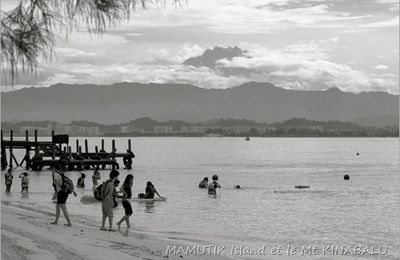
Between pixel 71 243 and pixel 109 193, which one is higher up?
pixel 109 193

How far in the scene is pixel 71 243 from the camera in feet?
48.1

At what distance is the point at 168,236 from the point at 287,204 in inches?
580

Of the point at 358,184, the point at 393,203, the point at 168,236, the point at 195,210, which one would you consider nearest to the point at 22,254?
the point at 168,236

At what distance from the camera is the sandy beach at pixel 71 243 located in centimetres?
1314

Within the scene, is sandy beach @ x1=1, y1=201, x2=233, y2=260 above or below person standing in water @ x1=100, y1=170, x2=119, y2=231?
below

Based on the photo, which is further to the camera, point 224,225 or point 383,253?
point 224,225

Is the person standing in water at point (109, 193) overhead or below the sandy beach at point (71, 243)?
overhead

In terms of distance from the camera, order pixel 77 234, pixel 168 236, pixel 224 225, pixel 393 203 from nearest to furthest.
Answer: pixel 77 234 → pixel 168 236 → pixel 224 225 → pixel 393 203

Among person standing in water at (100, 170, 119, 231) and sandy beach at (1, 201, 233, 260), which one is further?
person standing in water at (100, 170, 119, 231)

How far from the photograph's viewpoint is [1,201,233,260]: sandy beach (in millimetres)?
13141

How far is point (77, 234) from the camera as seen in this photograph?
16.6 metres

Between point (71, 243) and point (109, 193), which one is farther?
point (109, 193)

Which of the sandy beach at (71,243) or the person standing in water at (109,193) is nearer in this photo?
the sandy beach at (71,243)

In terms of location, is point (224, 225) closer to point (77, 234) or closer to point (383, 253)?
point (383, 253)
